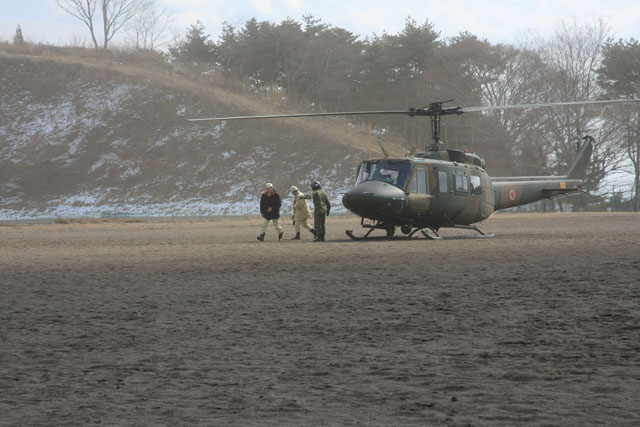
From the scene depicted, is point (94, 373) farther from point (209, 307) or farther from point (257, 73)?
point (257, 73)

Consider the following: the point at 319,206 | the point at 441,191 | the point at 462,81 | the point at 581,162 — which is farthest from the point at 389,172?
the point at 462,81

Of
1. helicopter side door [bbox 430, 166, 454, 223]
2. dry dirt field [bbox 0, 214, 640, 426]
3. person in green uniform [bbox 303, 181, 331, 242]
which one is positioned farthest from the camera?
person in green uniform [bbox 303, 181, 331, 242]

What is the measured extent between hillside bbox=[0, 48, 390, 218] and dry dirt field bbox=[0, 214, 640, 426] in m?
48.8

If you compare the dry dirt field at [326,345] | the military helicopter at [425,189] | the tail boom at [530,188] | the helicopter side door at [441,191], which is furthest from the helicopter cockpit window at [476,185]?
the dry dirt field at [326,345]

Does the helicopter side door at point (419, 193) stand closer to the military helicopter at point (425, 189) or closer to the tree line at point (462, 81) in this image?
the military helicopter at point (425, 189)

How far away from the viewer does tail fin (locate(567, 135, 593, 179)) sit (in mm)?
28188

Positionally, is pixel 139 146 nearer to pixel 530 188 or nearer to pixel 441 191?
pixel 530 188

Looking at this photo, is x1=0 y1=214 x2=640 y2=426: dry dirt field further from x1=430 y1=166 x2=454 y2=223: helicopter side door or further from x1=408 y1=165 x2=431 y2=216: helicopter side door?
x1=430 y1=166 x2=454 y2=223: helicopter side door

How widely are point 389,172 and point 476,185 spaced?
3.44 meters

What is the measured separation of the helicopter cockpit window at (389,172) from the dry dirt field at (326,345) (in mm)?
7580

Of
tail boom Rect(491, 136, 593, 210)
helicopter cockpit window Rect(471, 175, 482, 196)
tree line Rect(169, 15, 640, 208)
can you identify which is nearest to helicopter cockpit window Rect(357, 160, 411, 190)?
helicopter cockpit window Rect(471, 175, 482, 196)

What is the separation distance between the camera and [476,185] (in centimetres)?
2428

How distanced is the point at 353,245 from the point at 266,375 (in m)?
15.4

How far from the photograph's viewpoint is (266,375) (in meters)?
5.91
